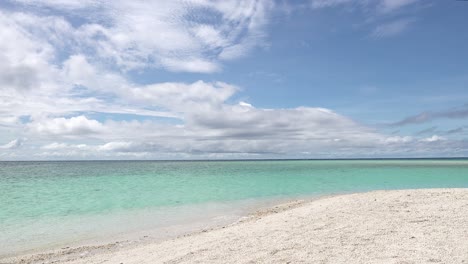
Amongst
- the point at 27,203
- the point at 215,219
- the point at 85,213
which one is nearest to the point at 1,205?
the point at 27,203

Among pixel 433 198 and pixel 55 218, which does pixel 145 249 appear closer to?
pixel 55 218

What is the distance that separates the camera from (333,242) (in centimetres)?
894

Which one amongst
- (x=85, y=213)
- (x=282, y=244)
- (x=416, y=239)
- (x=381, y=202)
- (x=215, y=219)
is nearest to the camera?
(x=416, y=239)

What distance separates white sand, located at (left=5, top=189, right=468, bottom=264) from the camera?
7.71 meters

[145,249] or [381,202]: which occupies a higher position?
[381,202]

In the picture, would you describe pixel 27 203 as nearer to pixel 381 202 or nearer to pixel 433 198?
pixel 381 202

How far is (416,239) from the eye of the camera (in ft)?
28.2

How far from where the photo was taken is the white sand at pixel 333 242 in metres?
7.71

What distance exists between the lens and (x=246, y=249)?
359 inches

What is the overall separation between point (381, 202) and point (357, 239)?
701cm

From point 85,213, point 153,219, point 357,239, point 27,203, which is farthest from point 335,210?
point 27,203

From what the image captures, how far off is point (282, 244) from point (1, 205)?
71.6 feet

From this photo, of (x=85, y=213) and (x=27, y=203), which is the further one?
(x=27, y=203)

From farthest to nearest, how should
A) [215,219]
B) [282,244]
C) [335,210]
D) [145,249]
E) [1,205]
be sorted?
1. [1,205]
2. [215,219]
3. [335,210]
4. [145,249]
5. [282,244]
